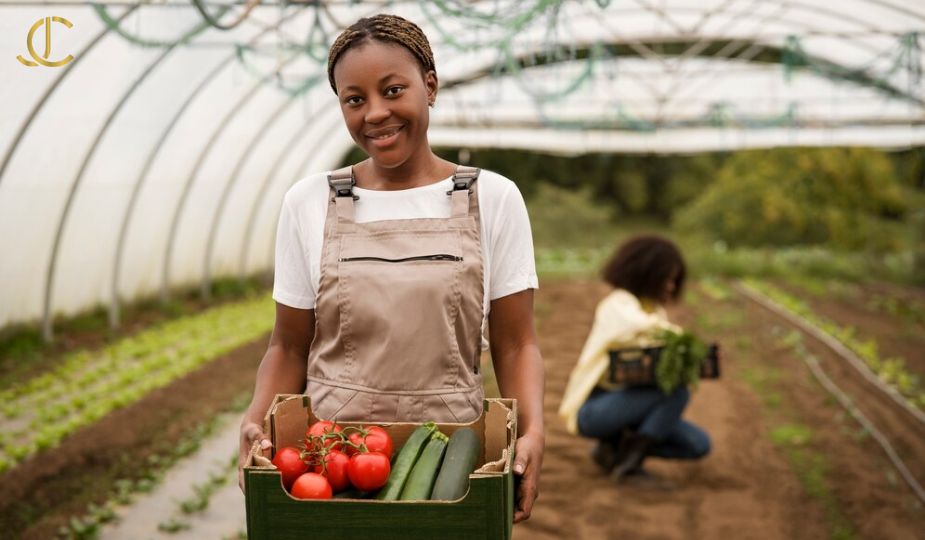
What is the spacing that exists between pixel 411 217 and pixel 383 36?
1.17 ft

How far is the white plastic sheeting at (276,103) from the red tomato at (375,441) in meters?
3.23

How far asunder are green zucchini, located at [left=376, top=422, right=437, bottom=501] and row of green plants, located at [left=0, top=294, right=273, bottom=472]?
455 centimetres

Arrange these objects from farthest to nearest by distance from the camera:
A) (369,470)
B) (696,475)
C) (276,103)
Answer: (276,103), (696,475), (369,470)

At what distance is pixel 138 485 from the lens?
18.0 ft

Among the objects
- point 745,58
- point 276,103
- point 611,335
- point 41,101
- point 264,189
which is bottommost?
point 611,335

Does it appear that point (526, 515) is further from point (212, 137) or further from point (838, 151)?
point (838, 151)

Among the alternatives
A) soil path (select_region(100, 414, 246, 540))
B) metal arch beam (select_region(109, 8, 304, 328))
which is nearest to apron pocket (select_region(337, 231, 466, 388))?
soil path (select_region(100, 414, 246, 540))

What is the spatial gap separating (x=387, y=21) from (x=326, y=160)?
1419 centimetres

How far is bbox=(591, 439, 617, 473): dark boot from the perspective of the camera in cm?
562

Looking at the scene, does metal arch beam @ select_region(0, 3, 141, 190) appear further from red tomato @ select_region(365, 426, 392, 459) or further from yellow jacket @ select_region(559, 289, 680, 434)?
red tomato @ select_region(365, 426, 392, 459)

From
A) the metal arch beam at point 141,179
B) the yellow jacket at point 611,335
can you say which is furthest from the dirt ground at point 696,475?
the metal arch beam at point 141,179

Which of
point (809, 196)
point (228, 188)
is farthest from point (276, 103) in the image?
point (809, 196)

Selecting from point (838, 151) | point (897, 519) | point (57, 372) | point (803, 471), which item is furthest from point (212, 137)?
point (838, 151)

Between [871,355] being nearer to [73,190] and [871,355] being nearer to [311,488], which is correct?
[73,190]
